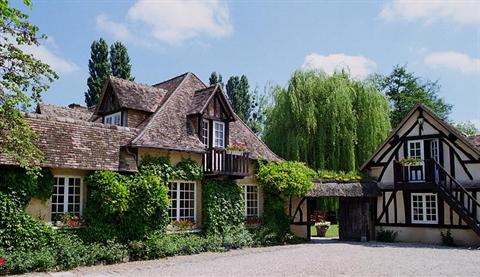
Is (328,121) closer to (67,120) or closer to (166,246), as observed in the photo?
(166,246)

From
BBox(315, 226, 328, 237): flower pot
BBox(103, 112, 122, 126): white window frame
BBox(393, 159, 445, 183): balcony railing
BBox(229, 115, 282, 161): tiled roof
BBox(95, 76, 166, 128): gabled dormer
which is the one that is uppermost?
BBox(95, 76, 166, 128): gabled dormer

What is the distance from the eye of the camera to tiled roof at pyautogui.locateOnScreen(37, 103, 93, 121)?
2080 cm

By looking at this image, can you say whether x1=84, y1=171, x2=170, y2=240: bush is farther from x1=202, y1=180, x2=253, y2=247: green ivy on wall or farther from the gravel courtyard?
x1=202, y1=180, x2=253, y2=247: green ivy on wall

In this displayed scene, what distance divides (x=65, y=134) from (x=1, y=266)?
478cm

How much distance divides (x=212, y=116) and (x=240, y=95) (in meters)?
34.3

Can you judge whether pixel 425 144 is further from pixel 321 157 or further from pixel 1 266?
pixel 1 266

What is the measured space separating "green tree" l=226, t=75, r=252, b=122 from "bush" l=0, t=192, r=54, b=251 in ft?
132

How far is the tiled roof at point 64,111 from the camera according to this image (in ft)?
68.2

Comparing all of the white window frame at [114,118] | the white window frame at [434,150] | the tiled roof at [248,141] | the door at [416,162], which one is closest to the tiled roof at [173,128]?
the white window frame at [114,118]

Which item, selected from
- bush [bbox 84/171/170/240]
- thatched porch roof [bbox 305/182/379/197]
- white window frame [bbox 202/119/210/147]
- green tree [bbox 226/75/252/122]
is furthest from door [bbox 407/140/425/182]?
green tree [bbox 226/75/252/122]

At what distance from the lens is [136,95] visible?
742 inches

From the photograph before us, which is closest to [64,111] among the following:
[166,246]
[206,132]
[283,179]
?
[206,132]

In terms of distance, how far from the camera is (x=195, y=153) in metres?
17.9

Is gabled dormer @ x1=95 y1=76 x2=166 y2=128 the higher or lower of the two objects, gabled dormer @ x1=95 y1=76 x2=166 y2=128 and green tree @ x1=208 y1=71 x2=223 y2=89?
the lower
